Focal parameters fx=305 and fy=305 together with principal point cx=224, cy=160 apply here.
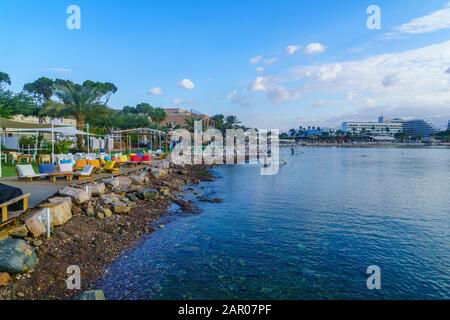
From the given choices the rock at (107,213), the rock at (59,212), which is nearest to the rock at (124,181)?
the rock at (107,213)

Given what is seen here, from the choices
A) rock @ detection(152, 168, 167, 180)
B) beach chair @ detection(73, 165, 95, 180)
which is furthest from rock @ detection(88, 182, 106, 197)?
rock @ detection(152, 168, 167, 180)

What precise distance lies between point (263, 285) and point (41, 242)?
5495mm

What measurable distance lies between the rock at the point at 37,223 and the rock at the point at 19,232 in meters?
0.10

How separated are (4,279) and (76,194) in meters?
4.43

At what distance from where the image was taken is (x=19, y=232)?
284 inches

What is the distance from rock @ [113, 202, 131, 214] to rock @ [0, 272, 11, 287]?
5.30m

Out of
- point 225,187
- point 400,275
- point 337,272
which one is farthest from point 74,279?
point 225,187

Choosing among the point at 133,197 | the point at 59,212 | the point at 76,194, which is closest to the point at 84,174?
the point at 133,197

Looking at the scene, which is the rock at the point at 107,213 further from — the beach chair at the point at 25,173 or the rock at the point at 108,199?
the beach chair at the point at 25,173

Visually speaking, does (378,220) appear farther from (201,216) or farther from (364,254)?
(201,216)

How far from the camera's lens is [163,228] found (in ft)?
37.7

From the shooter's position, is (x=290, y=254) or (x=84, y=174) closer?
(x=290, y=254)

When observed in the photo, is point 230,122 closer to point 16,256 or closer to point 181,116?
point 181,116

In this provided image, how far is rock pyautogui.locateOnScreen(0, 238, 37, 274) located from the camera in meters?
6.17
